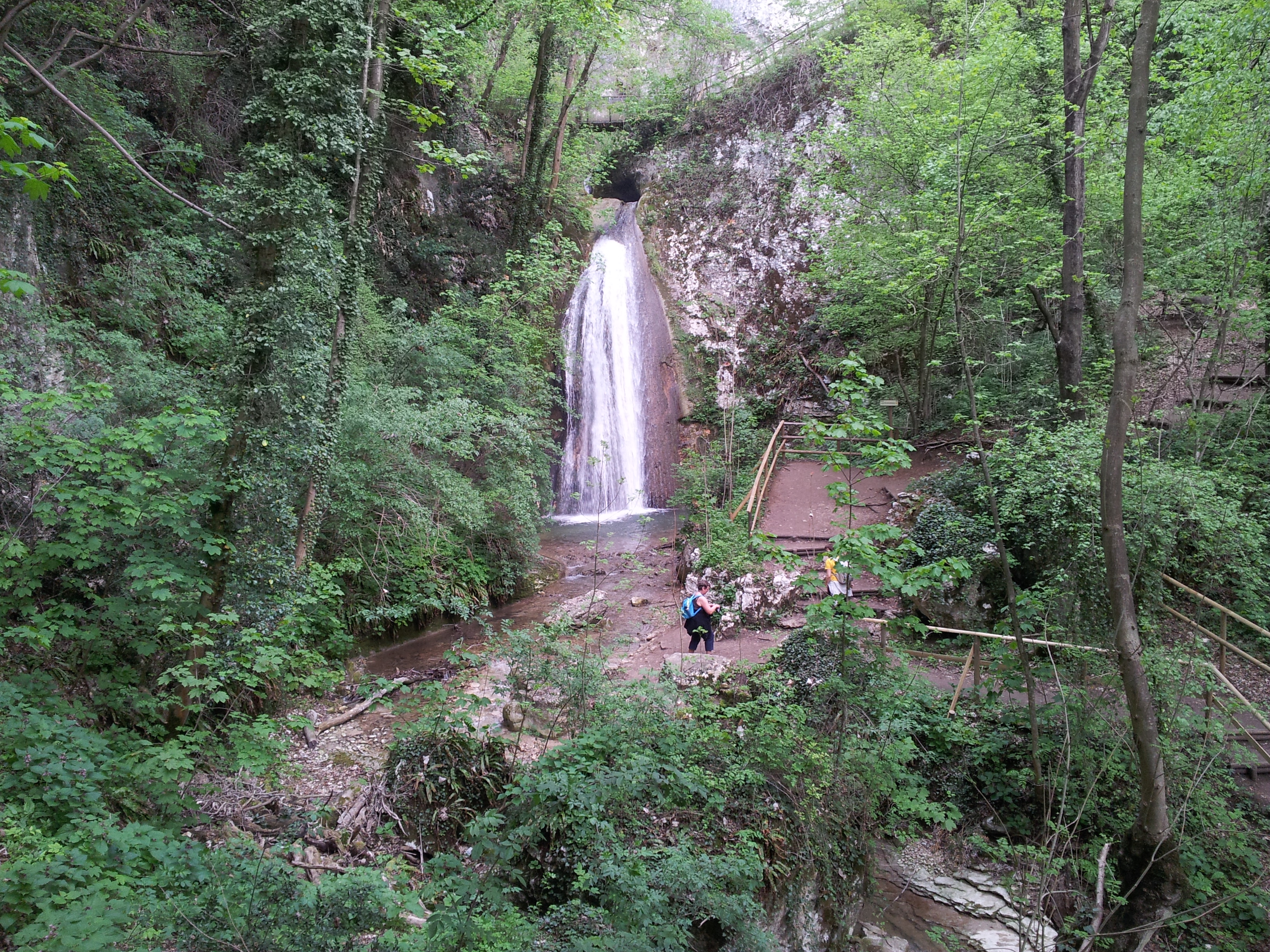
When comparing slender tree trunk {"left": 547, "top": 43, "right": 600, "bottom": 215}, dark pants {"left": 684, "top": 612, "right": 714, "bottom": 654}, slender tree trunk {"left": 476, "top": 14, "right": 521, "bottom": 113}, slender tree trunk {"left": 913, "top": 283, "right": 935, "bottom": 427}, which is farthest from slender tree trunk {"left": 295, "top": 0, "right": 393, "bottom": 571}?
slender tree trunk {"left": 913, "top": 283, "right": 935, "bottom": 427}

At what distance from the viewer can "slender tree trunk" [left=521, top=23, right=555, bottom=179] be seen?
48.6ft

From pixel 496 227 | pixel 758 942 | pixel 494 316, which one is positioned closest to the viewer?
pixel 758 942

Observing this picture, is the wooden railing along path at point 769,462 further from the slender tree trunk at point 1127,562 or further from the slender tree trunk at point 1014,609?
the slender tree trunk at point 1127,562

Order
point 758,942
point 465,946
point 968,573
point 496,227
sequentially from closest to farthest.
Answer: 1. point 465,946
2. point 758,942
3. point 968,573
4. point 496,227

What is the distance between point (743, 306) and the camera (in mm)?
18219

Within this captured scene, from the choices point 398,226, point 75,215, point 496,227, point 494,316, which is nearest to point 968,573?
point 494,316

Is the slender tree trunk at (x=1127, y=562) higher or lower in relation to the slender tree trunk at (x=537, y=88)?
lower

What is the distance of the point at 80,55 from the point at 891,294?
1396 centimetres

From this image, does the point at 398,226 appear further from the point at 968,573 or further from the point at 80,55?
the point at 968,573

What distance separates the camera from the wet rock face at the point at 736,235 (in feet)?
58.0

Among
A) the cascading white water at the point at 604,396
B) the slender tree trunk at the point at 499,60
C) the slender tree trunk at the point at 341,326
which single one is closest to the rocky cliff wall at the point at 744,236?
the cascading white water at the point at 604,396

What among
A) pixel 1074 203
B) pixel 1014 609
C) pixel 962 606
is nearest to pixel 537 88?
pixel 1074 203

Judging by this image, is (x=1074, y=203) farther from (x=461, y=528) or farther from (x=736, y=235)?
(x=736, y=235)

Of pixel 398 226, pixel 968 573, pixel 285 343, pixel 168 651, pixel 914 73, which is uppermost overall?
pixel 914 73
